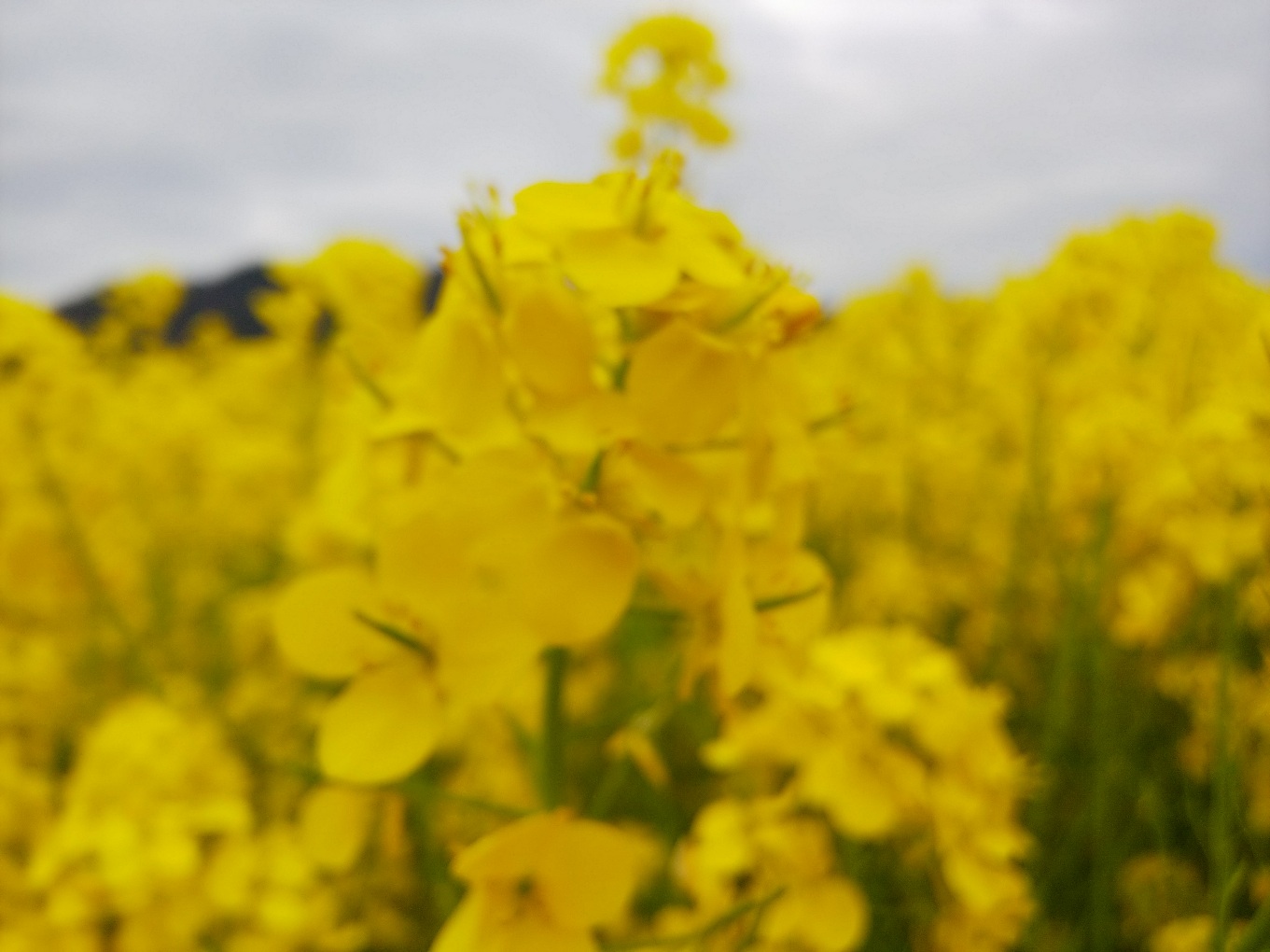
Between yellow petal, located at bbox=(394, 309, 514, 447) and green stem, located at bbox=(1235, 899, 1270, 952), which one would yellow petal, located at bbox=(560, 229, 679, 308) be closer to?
yellow petal, located at bbox=(394, 309, 514, 447)

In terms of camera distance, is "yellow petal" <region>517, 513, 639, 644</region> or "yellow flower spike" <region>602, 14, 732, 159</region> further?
"yellow flower spike" <region>602, 14, 732, 159</region>

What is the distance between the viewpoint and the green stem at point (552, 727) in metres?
0.68

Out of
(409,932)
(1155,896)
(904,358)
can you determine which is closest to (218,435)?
(409,932)

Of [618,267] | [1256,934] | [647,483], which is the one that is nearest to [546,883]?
[647,483]

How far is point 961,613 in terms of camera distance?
2.86 metres

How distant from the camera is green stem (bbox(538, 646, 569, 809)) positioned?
679 millimetres

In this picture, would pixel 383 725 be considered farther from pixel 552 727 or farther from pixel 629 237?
pixel 629 237

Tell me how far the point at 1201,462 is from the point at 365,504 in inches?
59.6

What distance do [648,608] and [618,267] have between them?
0.26 metres

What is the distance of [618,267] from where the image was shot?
0.57 m

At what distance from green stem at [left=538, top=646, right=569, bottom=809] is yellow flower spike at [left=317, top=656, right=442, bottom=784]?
0.08m

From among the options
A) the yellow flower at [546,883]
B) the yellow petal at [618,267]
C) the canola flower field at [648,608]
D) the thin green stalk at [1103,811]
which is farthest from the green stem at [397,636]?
the thin green stalk at [1103,811]

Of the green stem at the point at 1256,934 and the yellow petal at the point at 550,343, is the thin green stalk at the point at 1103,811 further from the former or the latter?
the yellow petal at the point at 550,343

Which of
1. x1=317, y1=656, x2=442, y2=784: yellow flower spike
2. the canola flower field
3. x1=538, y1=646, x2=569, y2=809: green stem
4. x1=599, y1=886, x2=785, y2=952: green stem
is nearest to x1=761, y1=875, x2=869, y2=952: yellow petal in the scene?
the canola flower field
